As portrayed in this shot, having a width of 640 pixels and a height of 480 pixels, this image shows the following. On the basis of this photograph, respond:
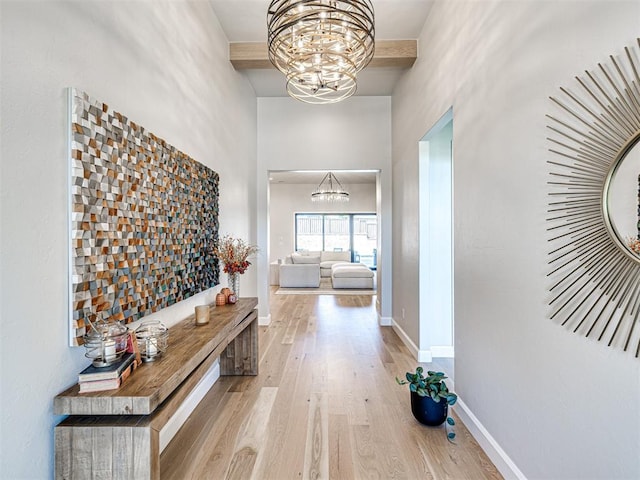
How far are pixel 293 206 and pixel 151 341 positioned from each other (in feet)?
30.2

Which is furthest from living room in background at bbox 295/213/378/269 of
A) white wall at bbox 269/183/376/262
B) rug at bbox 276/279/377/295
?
rug at bbox 276/279/377/295

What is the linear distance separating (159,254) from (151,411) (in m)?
1.05

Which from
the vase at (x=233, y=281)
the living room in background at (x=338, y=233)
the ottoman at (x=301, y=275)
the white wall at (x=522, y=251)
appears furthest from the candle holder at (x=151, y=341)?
the living room in background at (x=338, y=233)

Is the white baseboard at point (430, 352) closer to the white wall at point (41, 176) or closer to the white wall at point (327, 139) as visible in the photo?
the white wall at point (327, 139)

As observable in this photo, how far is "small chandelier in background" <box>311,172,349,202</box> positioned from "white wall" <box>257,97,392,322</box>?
3060mm

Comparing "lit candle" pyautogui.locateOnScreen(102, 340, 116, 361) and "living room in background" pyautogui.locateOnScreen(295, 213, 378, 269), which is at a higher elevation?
"living room in background" pyautogui.locateOnScreen(295, 213, 378, 269)

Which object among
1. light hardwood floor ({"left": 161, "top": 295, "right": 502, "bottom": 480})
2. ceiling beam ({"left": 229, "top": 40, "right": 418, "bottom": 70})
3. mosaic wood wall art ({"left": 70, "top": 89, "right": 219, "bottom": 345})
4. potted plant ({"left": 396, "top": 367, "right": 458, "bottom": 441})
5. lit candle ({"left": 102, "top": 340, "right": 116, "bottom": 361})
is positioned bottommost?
light hardwood floor ({"left": 161, "top": 295, "right": 502, "bottom": 480})

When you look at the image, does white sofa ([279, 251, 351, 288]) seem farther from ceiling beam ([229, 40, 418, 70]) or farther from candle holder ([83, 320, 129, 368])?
candle holder ([83, 320, 129, 368])

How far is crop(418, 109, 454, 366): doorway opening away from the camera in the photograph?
3527mm

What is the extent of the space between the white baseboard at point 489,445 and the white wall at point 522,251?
0.04 m

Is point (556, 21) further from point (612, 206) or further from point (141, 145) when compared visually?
point (141, 145)

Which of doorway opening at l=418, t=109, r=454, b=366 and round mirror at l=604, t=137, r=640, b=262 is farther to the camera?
doorway opening at l=418, t=109, r=454, b=366

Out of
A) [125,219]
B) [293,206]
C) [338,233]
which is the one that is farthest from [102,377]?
[338,233]

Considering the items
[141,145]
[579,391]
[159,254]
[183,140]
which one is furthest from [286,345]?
[579,391]
